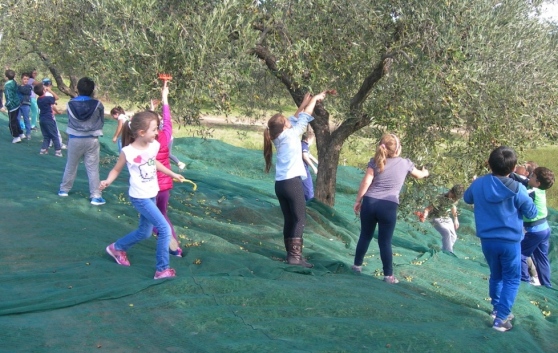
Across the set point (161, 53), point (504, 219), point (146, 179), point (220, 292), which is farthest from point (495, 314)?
point (161, 53)

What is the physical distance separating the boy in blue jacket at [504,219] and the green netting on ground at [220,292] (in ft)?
1.23

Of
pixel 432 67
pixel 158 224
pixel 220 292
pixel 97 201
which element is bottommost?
pixel 97 201

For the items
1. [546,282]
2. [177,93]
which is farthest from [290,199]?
[546,282]

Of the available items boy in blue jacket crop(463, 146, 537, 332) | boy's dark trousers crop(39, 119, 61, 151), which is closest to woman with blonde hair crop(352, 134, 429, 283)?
boy in blue jacket crop(463, 146, 537, 332)

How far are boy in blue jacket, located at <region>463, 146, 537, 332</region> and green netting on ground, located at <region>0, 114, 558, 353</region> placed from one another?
1.23ft

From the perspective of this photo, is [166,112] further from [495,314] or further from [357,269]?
[495,314]

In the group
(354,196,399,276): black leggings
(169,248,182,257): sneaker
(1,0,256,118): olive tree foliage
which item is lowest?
(169,248,182,257): sneaker

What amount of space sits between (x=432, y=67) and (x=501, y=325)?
10.1ft

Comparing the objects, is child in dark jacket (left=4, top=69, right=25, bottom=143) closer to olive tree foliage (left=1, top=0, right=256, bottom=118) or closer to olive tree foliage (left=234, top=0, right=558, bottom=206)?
olive tree foliage (left=1, top=0, right=256, bottom=118)

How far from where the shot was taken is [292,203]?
7266mm

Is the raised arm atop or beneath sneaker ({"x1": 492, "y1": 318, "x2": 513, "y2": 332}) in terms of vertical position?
atop

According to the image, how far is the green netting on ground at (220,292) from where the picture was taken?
16.4 ft

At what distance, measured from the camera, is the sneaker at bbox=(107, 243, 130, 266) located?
664cm

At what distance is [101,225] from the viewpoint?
7.94 metres
